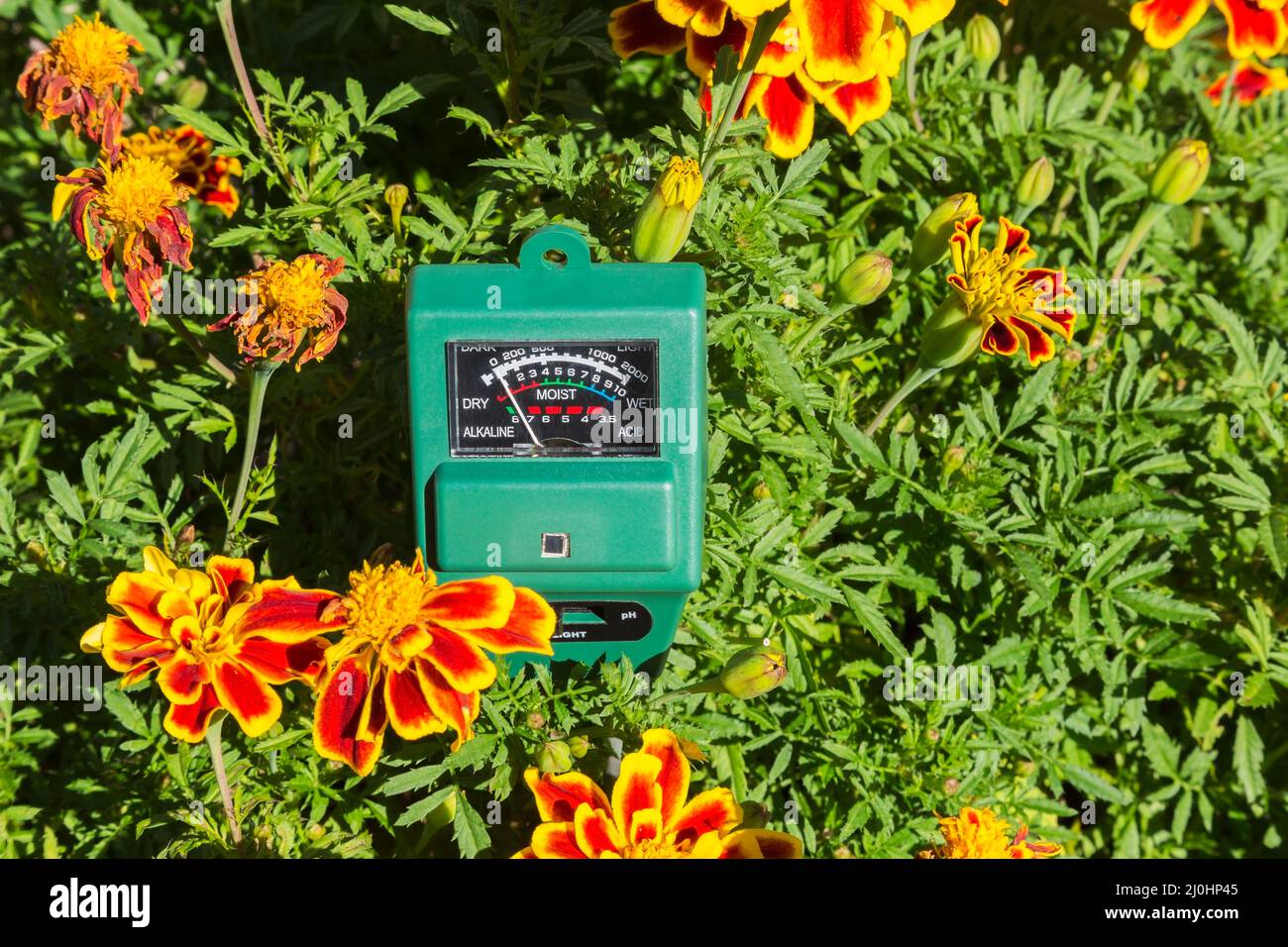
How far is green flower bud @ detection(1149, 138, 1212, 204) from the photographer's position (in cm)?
161

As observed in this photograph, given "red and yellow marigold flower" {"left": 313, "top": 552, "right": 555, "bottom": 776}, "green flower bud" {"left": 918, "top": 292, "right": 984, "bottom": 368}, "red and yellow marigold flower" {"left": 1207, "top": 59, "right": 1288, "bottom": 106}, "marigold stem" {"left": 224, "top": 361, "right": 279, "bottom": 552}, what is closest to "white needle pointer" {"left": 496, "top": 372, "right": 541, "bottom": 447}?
"red and yellow marigold flower" {"left": 313, "top": 552, "right": 555, "bottom": 776}

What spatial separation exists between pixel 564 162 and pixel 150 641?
0.71 metres

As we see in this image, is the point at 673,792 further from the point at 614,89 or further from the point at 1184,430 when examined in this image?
the point at 614,89

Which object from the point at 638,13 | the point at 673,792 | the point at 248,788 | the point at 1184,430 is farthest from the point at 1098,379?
the point at 248,788

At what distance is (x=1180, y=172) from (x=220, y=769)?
53.7 inches

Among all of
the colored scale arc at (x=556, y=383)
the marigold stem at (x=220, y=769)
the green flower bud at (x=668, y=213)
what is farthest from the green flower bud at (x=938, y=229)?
the marigold stem at (x=220, y=769)

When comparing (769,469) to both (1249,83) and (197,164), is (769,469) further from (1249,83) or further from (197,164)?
(1249,83)

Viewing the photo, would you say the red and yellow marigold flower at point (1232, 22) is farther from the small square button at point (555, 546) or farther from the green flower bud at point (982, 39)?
the small square button at point (555, 546)

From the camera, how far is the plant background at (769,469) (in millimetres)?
1464

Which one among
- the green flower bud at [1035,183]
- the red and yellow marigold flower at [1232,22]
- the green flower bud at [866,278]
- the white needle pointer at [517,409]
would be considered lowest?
the white needle pointer at [517,409]

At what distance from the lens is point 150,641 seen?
3.86ft

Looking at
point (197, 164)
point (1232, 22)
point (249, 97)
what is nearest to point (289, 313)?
point (249, 97)

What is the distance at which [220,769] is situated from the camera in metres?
→ 1.25

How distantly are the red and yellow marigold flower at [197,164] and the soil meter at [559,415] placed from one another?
754mm
